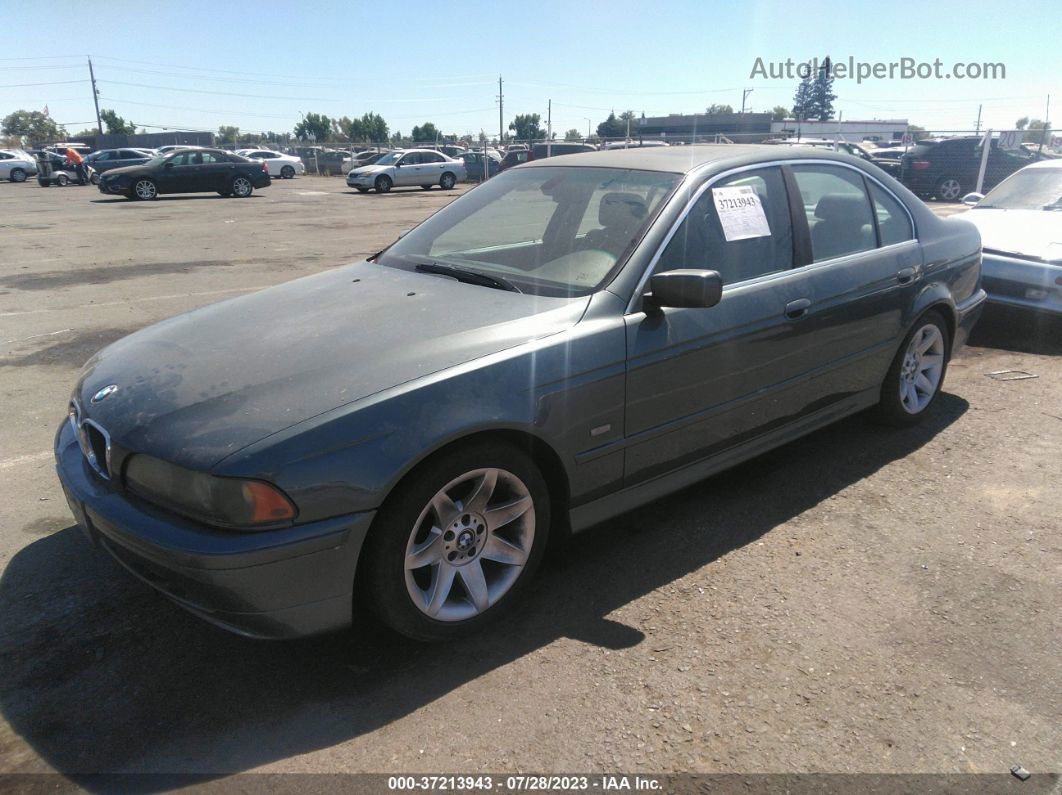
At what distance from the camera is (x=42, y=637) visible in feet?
8.98

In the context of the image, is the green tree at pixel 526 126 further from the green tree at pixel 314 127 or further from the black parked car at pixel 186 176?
the black parked car at pixel 186 176

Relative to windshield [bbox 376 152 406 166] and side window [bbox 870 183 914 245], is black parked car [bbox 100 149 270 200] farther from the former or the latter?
side window [bbox 870 183 914 245]

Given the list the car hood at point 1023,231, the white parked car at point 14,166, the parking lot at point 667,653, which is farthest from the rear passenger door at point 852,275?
the white parked car at point 14,166

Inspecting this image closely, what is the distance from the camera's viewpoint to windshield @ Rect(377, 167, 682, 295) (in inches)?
124

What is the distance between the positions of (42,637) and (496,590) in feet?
5.33

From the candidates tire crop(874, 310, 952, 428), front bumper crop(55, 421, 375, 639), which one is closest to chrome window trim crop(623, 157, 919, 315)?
tire crop(874, 310, 952, 428)

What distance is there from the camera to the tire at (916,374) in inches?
175

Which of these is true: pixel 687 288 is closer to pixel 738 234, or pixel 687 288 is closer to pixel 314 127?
pixel 738 234

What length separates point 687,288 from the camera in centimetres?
286

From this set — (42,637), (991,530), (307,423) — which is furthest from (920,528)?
(42,637)

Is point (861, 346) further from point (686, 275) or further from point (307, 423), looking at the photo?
point (307, 423)

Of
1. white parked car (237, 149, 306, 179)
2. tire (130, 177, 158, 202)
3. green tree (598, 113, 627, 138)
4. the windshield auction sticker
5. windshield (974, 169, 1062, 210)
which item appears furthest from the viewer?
A: green tree (598, 113, 627, 138)

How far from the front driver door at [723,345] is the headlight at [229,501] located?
4.52 feet

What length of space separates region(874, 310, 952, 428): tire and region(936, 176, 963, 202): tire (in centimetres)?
1858
